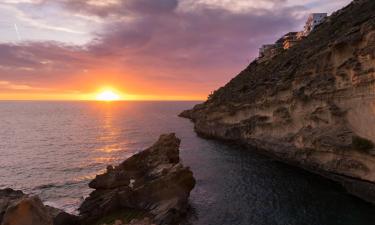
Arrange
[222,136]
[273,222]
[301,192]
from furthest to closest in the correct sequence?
[222,136] → [301,192] → [273,222]

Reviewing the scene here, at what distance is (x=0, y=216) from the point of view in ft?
103

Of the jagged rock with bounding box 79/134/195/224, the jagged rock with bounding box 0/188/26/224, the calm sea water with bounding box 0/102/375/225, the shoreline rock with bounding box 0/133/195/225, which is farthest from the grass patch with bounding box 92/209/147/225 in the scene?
the jagged rock with bounding box 0/188/26/224

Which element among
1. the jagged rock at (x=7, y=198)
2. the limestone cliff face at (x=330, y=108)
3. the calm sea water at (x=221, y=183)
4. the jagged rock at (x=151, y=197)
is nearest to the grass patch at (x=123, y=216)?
the jagged rock at (x=151, y=197)

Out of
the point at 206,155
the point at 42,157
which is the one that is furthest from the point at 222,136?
the point at 42,157

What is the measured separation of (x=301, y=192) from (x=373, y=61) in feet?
69.2

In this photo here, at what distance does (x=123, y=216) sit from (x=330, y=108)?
3708cm

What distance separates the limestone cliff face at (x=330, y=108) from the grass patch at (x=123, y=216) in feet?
100

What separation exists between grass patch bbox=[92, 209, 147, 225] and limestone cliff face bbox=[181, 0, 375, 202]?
30.5 m

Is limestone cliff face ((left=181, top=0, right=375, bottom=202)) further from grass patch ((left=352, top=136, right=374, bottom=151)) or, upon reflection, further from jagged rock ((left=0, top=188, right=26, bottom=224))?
jagged rock ((left=0, top=188, right=26, bottom=224))

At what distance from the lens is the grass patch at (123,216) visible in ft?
121

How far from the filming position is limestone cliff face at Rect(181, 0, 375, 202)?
44625 millimetres

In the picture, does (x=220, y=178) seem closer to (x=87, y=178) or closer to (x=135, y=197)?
(x=135, y=197)

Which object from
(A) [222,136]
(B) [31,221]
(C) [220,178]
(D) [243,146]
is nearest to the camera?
(B) [31,221]

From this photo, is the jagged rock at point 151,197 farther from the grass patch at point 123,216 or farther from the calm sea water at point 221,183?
the calm sea water at point 221,183
